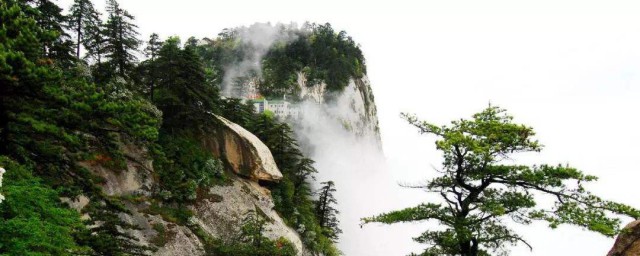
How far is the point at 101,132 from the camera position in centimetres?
1250

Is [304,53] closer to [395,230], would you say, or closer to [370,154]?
[370,154]

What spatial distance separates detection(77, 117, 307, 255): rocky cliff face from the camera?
2517 centimetres

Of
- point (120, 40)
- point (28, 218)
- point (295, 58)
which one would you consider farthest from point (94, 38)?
point (295, 58)

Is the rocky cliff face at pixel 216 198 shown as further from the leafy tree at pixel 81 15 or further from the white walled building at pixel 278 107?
the white walled building at pixel 278 107

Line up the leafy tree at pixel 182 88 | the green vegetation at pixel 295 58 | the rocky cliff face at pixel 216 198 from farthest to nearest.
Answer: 1. the green vegetation at pixel 295 58
2. the leafy tree at pixel 182 88
3. the rocky cliff face at pixel 216 198

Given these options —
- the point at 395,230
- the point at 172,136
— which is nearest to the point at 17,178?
the point at 172,136

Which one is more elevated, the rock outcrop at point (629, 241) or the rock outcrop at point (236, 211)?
the rock outcrop at point (236, 211)

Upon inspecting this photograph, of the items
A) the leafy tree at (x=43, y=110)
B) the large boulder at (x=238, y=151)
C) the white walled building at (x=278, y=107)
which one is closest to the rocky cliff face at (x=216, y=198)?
the large boulder at (x=238, y=151)

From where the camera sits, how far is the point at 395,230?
98.1 meters

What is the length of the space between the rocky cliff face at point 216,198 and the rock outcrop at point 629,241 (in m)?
19.5

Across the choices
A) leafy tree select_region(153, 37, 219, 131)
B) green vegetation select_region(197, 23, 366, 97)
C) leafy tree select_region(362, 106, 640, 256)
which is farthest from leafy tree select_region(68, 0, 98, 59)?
green vegetation select_region(197, 23, 366, 97)

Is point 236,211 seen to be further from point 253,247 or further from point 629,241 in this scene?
point 629,241

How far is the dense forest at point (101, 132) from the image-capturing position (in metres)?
10.2

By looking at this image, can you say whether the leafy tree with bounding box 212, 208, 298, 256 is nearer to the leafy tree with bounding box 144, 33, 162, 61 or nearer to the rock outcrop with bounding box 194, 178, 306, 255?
the rock outcrop with bounding box 194, 178, 306, 255
